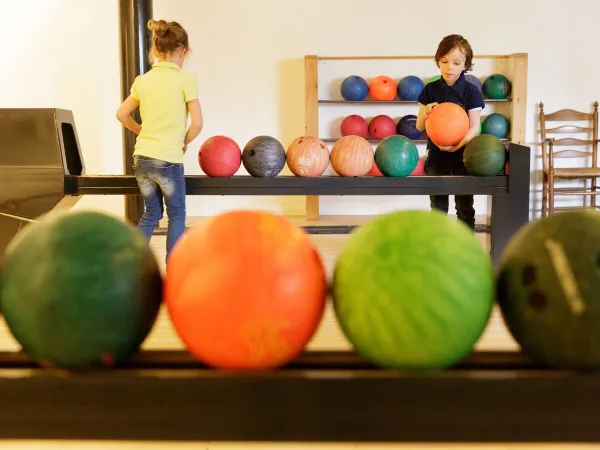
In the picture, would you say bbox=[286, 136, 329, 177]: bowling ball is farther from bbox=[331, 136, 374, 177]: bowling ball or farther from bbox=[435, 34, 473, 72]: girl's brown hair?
bbox=[435, 34, 473, 72]: girl's brown hair

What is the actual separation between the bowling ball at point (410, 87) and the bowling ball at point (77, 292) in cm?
536

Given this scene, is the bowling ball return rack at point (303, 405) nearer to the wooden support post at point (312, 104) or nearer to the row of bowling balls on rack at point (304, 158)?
the row of bowling balls on rack at point (304, 158)

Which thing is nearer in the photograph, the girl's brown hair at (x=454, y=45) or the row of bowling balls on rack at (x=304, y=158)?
the girl's brown hair at (x=454, y=45)

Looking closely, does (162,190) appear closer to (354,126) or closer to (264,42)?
(354,126)

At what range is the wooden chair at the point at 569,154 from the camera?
603 centimetres

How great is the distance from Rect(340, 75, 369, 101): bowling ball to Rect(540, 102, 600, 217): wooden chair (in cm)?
189

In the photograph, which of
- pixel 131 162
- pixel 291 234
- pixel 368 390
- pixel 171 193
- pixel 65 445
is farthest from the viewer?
pixel 131 162

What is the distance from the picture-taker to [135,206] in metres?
5.52

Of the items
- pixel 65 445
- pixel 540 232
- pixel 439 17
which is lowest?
pixel 65 445

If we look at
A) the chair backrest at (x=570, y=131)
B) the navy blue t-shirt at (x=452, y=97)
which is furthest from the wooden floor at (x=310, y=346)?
the chair backrest at (x=570, y=131)

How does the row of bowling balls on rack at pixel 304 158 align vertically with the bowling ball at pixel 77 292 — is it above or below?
above

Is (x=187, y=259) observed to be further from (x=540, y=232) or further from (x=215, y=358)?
(x=540, y=232)

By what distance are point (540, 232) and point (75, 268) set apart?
3.22 ft

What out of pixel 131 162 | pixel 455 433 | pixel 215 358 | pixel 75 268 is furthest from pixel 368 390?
pixel 131 162
